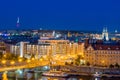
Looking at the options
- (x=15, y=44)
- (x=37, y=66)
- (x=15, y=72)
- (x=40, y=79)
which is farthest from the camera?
(x=15, y=44)

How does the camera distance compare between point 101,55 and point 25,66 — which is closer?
point 25,66

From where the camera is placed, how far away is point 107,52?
27.1 m

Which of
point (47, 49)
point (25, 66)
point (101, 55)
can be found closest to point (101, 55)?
point (101, 55)

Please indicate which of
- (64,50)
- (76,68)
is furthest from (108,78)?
(64,50)

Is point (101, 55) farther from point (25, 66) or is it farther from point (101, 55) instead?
point (25, 66)

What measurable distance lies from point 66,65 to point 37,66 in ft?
7.33

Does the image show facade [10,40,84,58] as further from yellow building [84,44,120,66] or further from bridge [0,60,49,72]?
bridge [0,60,49,72]

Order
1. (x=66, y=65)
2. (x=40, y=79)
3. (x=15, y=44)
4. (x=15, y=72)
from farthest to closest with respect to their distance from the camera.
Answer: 1. (x=15, y=44)
2. (x=66, y=65)
3. (x=15, y=72)
4. (x=40, y=79)

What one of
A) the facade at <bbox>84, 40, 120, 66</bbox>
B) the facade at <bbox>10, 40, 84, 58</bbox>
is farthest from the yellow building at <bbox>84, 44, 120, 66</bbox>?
the facade at <bbox>10, 40, 84, 58</bbox>

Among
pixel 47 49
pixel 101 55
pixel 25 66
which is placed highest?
pixel 47 49

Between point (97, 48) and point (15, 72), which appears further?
point (97, 48)

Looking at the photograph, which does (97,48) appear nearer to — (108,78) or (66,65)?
(66,65)

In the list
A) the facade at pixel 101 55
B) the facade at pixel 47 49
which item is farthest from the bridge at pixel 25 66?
the facade at pixel 47 49

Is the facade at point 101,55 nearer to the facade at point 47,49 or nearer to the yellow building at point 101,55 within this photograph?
the yellow building at point 101,55
